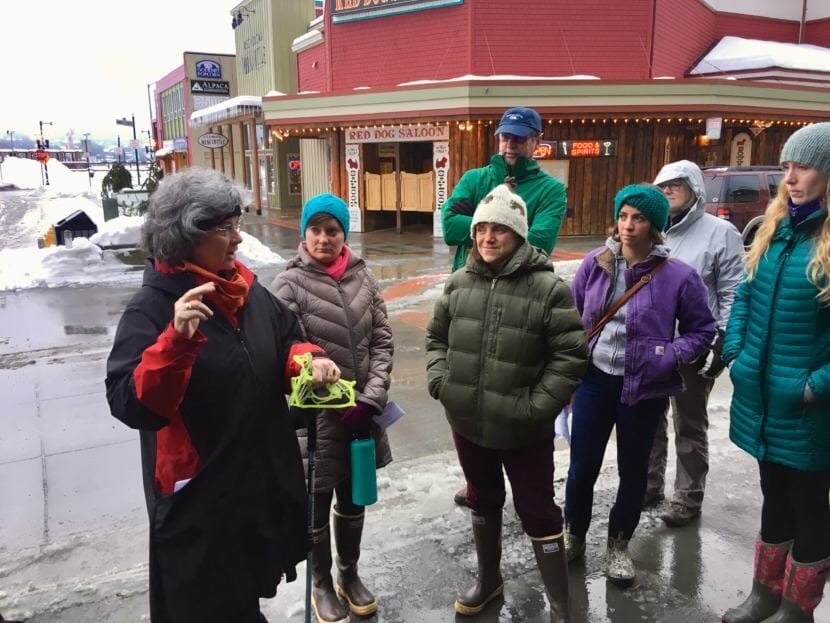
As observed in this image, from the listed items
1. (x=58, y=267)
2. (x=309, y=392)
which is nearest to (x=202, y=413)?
(x=309, y=392)

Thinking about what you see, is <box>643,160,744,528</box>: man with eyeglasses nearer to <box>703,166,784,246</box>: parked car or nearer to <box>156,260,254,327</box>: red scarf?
<box>156,260,254,327</box>: red scarf

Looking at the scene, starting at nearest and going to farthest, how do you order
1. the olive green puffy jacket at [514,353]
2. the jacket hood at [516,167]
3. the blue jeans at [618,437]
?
the olive green puffy jacket at [514,353] → the blue jeans at [618,437] → the jacket hood at [516,167]

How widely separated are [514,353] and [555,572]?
40.2 inches

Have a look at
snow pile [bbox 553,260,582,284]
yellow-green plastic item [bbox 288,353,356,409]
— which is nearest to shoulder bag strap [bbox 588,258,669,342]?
yellow-green plastic item [bbox 288,353,356,409]

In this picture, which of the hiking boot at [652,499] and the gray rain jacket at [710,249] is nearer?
the gray rain jacket at [710,249]

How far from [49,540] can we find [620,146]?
52.7 feet

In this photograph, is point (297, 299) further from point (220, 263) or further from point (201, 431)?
point (201, 431)

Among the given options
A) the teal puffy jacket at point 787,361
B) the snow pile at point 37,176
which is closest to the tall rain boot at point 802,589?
the teal puffy jacket at point 787,361

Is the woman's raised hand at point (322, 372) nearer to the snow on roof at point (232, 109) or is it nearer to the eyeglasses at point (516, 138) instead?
the eyeglasses at point (516, 138)

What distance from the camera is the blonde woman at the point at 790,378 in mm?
2658

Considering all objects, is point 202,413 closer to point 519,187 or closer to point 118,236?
point 519,187

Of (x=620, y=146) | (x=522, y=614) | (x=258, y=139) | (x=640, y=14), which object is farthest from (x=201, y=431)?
(x=258, y=139)

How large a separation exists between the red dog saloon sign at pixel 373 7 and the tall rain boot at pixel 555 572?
1679 centimetres

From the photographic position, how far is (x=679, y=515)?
387 centimetres
